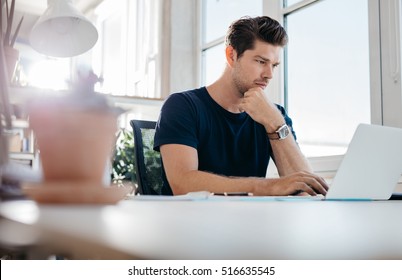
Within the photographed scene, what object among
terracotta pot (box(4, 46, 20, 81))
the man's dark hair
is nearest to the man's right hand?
the man's dark hair

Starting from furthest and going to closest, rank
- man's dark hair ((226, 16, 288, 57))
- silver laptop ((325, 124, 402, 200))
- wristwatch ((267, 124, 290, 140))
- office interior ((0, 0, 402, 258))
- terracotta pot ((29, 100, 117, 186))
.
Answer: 1. office interior ((0, 0, 402, 258))
2. man's dark hair ((226, 16, 288, 57))
3. wristwatch ((267, 124, 290, 140))
4. silver laptop ((325, 124, 402, 200))
5. terracotta pot ((29, 100, 117, 186))

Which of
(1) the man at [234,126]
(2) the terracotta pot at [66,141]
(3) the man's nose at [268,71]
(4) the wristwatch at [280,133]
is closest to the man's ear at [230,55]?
(1) the man at [234,126]

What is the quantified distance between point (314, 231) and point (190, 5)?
3.25m

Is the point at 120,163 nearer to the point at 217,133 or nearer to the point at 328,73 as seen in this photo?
the point at 217,133

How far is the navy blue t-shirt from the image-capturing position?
1.44 meters

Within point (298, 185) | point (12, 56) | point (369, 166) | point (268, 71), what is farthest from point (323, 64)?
point (12, 56)

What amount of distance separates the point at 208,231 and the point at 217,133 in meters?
1.26

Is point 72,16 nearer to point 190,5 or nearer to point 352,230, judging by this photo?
point 352,230

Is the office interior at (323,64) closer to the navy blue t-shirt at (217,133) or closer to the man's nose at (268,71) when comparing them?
the navy blue t-shirt at (217,133)

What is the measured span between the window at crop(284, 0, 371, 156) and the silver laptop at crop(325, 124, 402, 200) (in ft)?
4.55

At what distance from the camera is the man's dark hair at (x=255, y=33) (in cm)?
158

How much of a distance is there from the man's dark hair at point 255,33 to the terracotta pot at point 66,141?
144cm

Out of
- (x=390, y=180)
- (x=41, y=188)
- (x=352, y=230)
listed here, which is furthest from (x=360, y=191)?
(x=41, y=188)

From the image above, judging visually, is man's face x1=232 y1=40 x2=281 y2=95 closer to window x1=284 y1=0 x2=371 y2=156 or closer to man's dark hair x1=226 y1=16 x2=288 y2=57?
man's dark hair x1=226 y1=16 x2=288 y2=57
